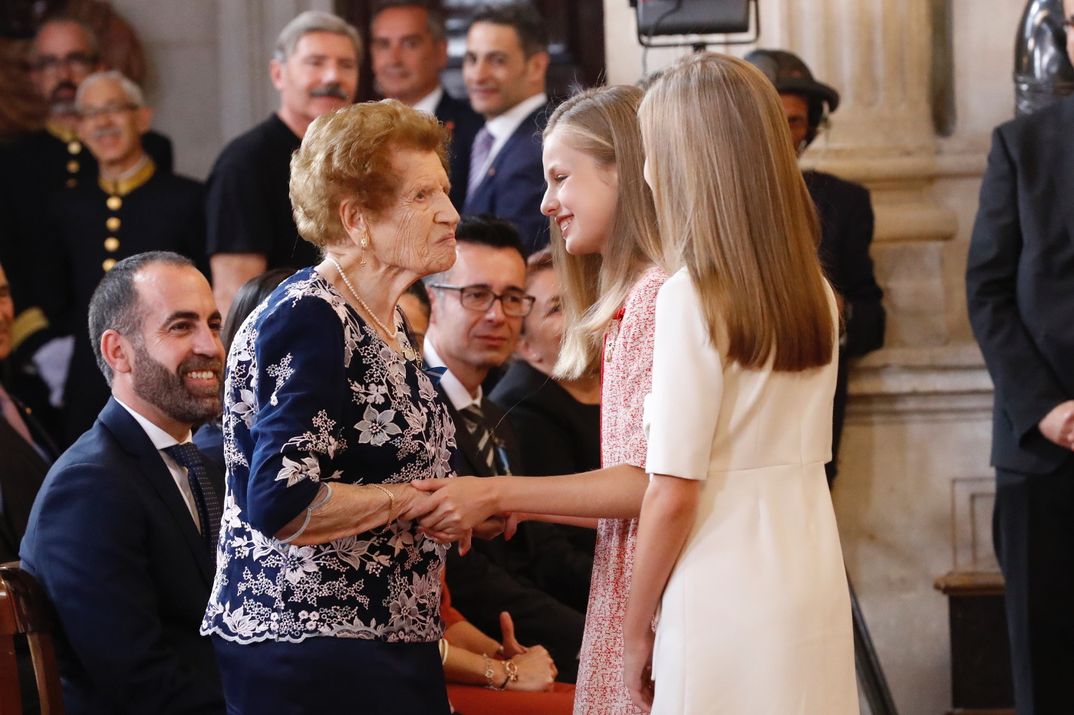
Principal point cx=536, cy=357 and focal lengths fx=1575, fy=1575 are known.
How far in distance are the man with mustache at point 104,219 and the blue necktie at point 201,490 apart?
2135 mm

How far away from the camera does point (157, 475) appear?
2895mm

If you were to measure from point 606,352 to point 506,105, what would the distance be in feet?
9.31

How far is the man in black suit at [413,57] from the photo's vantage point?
5523 mm

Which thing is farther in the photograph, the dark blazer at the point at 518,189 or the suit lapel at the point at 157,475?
the dark blazer at the point at 518,189

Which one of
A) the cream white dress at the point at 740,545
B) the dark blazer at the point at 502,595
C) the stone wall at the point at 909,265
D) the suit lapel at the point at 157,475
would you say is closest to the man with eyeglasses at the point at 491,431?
the dark blazer at the point at 502,595

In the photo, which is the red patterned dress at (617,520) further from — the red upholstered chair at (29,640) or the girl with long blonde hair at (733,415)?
the red upholstered chair at (29,640)

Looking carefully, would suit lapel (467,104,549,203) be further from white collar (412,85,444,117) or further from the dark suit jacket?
the dark suit jacket

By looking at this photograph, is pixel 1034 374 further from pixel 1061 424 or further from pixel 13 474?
pixel 13 474

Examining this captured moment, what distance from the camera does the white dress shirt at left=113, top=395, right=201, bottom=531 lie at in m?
2.97

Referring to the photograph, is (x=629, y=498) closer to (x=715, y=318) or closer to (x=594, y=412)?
(x=715, y=318)

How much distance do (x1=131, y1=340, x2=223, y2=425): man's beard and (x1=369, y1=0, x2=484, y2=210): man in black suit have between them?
2.51m

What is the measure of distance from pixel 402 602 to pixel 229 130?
14.6ft

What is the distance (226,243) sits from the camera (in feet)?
15.0

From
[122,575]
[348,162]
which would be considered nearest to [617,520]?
[348,162]
